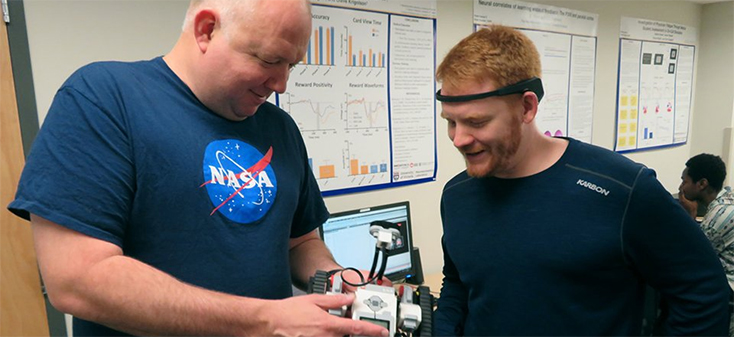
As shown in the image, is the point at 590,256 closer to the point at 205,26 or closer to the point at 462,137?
the point at 462,137

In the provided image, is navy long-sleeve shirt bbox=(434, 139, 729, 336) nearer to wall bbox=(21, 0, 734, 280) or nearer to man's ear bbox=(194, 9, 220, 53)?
man's ear bbox=(194, 9, 220, 53)

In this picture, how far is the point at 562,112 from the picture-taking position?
3100mm

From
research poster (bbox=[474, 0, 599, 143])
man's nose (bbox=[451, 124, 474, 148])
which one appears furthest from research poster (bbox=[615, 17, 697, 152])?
man's nose (bbox=[451, 124, 474, 148])

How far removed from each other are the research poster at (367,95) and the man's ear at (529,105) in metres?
1.09

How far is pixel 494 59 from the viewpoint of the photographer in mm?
1130

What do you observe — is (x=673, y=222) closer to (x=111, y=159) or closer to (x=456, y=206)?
(x=456, y=206)

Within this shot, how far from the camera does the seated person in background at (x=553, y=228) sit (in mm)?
1081

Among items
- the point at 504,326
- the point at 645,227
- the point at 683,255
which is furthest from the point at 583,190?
the point at 504,326

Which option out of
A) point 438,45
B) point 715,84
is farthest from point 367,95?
point 715,84

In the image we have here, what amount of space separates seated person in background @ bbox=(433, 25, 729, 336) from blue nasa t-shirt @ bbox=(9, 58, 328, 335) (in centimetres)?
50

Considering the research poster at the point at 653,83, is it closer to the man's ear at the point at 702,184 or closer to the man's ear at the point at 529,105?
the man's ear at the point at 702,184

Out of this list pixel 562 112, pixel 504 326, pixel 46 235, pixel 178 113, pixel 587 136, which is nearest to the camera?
pixel 46 235

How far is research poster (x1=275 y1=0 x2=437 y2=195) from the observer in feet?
6.79

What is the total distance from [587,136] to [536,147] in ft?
7.98
